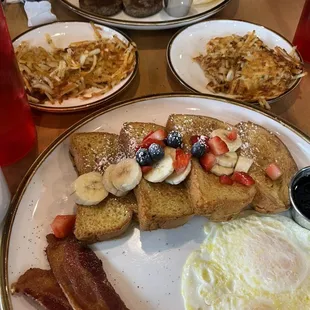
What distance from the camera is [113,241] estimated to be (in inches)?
68.9

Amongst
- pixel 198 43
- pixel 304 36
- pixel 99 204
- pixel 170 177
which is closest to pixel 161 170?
pixel 170 177

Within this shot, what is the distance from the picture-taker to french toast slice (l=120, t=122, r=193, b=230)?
170 centimetres

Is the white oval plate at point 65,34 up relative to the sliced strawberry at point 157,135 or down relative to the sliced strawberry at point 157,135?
up

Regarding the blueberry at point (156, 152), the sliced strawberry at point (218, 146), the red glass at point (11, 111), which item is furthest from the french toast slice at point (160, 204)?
the red glass at point (11, 111)

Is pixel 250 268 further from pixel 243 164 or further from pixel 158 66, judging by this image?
pixel 158 66

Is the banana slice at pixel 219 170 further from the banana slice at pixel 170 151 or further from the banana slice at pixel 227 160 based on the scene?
the banana slice at pixel 170 151

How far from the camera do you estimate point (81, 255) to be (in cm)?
163

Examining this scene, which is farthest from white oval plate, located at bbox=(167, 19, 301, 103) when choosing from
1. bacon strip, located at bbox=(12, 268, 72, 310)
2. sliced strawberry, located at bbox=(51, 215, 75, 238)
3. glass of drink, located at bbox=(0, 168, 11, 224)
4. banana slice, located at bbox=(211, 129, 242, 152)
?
bacon strip, located at bbox=(12, 268, 72, 310)

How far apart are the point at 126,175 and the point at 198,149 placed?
0.34 meters

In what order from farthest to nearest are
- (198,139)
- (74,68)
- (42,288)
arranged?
(74,68) < (198,139) < (42,288)

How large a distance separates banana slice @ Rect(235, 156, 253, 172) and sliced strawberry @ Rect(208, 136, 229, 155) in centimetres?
9

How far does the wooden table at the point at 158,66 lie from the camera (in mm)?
2148

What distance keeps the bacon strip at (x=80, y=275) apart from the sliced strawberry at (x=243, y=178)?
68 cm

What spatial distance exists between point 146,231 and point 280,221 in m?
0.59
